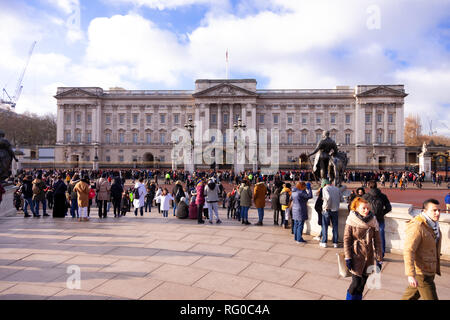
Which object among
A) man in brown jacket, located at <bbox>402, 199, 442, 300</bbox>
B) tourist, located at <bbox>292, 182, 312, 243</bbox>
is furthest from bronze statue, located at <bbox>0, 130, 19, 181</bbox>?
man in brown jacket, located at <bbox>402, 199, 442, 300</bbox>

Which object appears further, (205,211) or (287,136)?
(287,136)

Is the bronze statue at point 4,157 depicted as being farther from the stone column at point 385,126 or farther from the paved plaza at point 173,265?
the stone column at point 385,126

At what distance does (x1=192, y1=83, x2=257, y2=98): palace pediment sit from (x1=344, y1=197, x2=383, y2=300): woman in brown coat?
196 feet

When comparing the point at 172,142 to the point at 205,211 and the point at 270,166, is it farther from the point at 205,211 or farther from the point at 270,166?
the point at 205,211

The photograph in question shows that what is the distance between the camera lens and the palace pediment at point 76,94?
6366cm

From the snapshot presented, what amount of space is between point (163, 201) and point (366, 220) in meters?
9.79

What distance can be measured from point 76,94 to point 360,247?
70111mm

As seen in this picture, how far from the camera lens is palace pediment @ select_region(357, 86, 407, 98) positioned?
202 feet

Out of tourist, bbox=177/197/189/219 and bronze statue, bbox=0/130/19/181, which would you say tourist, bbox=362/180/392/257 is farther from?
bronze statue, bbox=0/130/19/181

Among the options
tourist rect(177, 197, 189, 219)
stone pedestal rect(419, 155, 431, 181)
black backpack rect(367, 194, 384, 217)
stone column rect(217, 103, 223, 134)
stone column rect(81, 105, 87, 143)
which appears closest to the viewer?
black backpack rect(367, 194, 384, 217)

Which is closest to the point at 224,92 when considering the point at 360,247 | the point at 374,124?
the point at 374,124

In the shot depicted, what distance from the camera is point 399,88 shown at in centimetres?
6241
